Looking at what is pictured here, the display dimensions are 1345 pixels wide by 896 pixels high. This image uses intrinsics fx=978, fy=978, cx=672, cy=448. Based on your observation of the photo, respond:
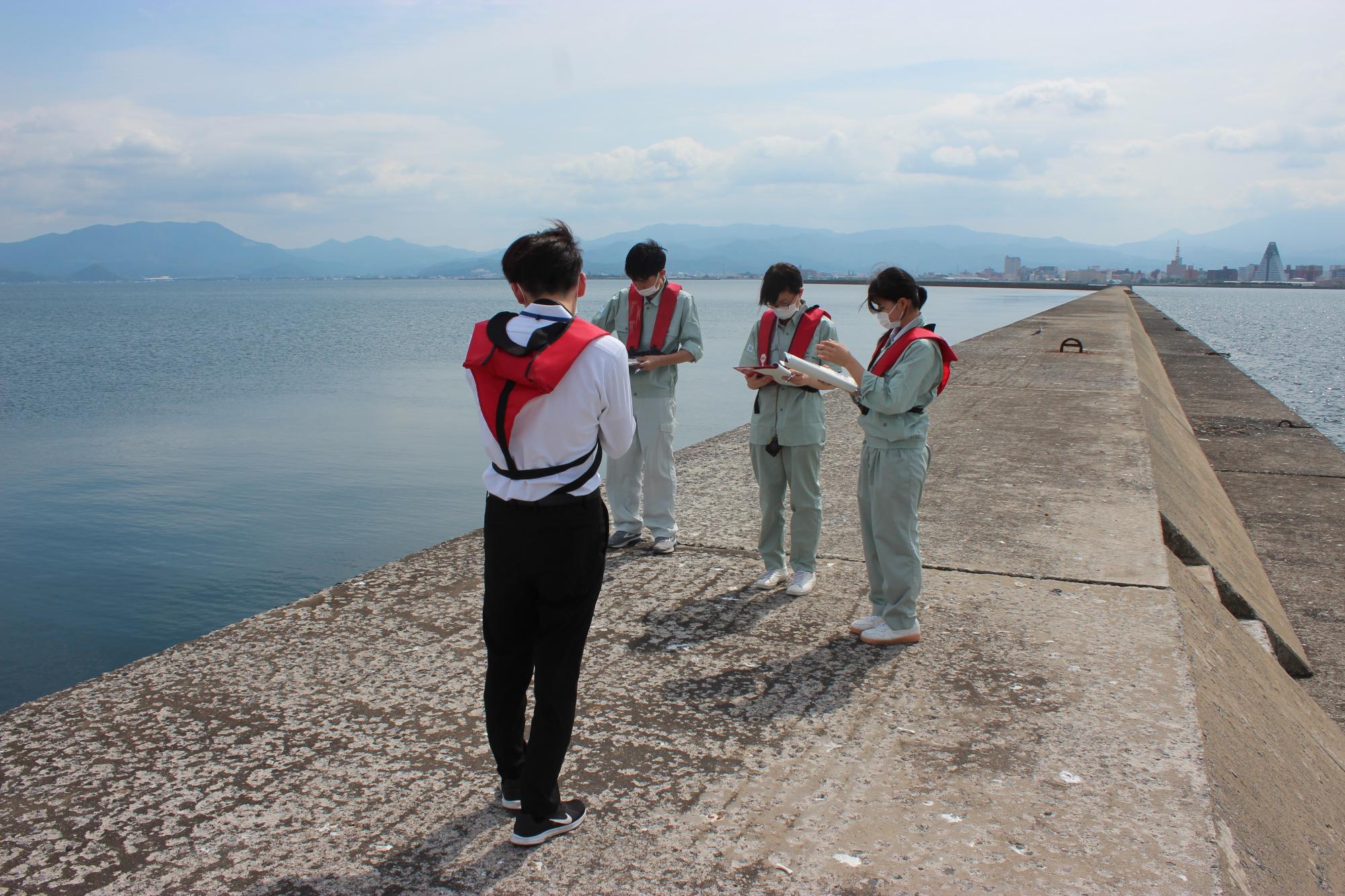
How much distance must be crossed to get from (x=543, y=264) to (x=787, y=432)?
2.30m

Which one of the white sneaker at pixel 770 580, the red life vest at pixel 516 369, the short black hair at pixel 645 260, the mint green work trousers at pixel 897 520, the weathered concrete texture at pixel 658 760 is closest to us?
the red life vest at pixel 516 369

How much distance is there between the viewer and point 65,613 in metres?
9.00

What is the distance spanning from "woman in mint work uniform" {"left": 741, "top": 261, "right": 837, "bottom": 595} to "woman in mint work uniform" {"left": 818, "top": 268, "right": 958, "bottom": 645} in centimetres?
54

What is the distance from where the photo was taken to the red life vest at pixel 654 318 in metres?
5.46

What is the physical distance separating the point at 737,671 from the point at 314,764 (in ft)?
5.15

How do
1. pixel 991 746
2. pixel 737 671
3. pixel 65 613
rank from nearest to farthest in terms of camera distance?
1. pixel 991 746
2. pixel 737 671
3. pixel 65 613

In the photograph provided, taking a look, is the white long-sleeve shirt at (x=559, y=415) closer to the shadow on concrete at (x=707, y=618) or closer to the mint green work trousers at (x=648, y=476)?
the shadow on concrete at (x=707, y=618)

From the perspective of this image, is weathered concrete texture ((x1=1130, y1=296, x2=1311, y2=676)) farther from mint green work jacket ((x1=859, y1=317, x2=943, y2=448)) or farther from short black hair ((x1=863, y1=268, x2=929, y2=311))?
short black hair ((x1=863, y1=268, x2=929, y2=311))

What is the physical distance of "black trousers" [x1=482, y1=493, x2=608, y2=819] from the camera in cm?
253

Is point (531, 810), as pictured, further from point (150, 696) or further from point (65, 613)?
point (65, 613)

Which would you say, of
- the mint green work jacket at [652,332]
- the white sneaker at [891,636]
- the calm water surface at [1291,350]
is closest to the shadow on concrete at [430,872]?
the white sneaker at [891,636]

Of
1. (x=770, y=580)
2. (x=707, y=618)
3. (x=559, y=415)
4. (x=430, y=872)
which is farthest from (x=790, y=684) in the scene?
(x=559, y=415)

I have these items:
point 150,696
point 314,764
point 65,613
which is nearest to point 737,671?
point 314,764

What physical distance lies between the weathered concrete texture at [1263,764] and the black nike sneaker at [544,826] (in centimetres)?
175
